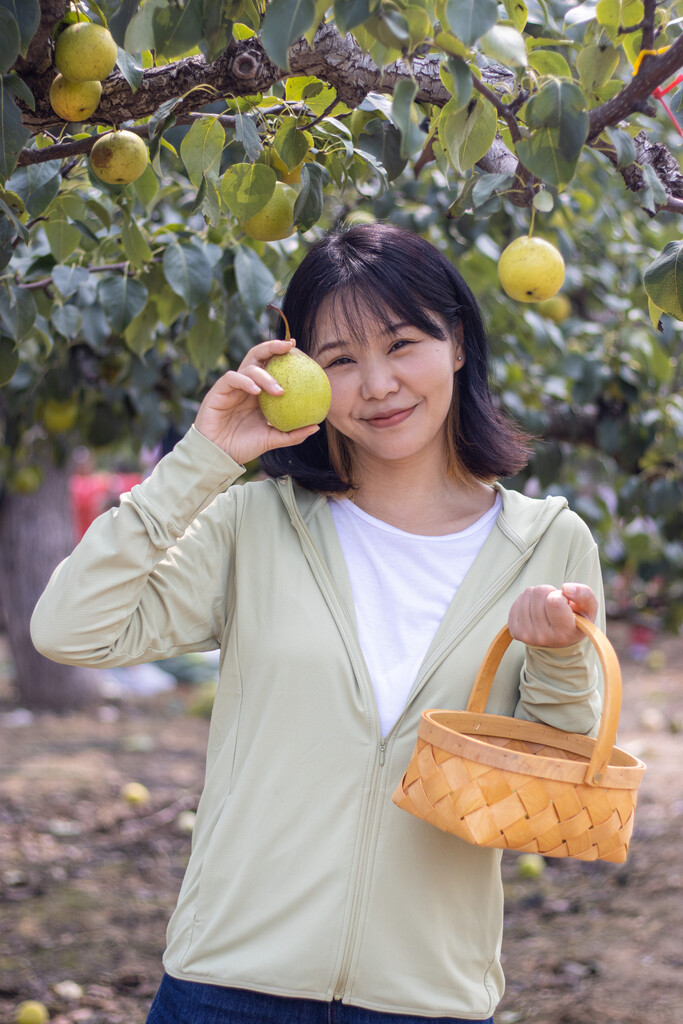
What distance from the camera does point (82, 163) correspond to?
2.08 m

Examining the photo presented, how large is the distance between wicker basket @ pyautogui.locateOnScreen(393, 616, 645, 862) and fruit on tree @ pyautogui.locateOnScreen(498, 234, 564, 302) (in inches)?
29.7

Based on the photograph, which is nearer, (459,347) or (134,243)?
(459,347)

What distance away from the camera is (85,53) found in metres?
1.37

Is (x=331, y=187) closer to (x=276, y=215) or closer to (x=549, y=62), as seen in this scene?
(x=276, y=215)

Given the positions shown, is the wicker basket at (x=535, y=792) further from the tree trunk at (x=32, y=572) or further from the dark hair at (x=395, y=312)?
the tree trunk at (x=32, y=572)

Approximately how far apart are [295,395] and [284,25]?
0.55m

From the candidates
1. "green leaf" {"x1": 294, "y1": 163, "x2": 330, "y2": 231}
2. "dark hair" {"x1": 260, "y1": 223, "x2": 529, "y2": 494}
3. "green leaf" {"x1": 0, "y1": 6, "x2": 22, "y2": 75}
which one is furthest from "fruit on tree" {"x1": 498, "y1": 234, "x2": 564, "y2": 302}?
"green leaf" {"x1": 0, "y1": 6, "x2": 22, "y2": 75}

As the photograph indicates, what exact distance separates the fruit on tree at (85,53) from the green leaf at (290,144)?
272mm

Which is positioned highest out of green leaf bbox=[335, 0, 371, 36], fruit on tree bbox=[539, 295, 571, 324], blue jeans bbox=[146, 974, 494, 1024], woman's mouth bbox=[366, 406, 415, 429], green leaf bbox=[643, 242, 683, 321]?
green leaf bbox=[335, 0, 371, 36]

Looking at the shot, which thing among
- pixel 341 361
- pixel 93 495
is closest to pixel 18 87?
pixel 341 361

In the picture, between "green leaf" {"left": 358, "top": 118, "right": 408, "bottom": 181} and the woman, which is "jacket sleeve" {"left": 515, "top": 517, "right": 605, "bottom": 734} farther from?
"green leaf" {"left": 358, "top": 118, "right": 408, "bottom": 181}

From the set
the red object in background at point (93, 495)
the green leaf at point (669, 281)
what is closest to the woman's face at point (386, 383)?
the green leaf at point (669, 281)

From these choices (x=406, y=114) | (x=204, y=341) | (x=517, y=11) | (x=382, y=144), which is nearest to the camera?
(x=406, y=114)

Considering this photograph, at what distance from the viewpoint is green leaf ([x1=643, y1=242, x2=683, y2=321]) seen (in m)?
1.38
